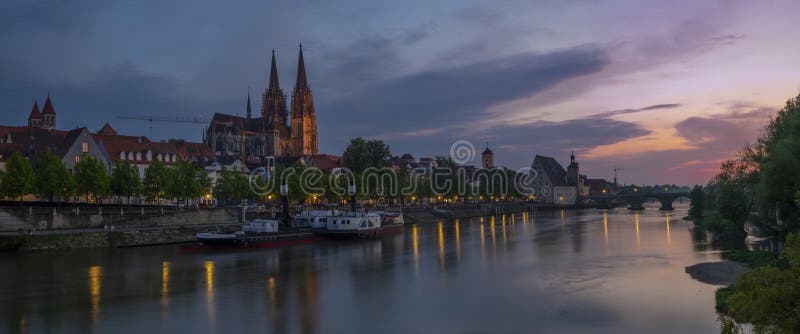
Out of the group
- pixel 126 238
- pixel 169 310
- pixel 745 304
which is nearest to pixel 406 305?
pixel 169 310

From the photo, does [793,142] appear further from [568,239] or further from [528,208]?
[528,208]

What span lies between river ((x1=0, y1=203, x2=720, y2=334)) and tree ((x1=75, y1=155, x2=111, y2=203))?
15861 millimetres

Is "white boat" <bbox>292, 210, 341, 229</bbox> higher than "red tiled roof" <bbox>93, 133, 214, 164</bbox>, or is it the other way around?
"red tiled roof" <bbox>93, 133, 214, 164</bbox>

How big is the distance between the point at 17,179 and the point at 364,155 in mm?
68804

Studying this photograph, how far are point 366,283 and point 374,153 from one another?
8593 cm

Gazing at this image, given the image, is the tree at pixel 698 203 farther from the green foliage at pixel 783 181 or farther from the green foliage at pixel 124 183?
the green foliage at pixel 124 183

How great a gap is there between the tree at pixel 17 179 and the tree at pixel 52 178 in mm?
1620

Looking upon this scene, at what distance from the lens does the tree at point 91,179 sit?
71.7 metres

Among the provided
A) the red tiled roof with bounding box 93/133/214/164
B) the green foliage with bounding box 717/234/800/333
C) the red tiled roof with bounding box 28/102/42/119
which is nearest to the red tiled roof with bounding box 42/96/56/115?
the red tiled roof with bounding box 28/102/42/119

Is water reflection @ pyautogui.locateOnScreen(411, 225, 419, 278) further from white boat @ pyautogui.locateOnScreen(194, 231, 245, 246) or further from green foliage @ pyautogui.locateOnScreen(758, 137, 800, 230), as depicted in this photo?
green foliage @ pyautogui.locateOnScreen(758, 137, 800, 230)

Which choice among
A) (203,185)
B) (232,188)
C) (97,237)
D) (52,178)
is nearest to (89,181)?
(52,178)

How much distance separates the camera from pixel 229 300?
3478 centimetres

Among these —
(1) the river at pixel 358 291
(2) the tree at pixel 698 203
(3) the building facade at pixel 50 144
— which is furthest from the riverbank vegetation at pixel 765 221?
(3) the building facade at pixel 50 144

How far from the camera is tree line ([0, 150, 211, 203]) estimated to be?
215ft
